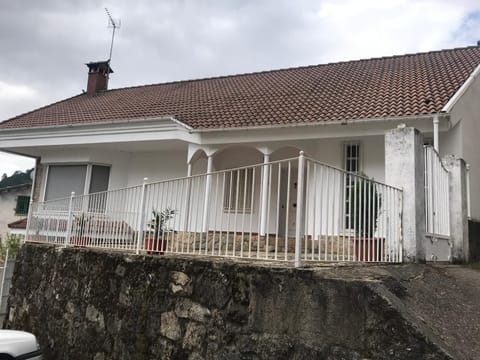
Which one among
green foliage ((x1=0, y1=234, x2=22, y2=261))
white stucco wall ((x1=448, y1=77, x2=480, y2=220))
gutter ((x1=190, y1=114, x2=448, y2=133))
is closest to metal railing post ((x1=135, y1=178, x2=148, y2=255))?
gutter ((x1=190, y1=114, x2=448, y2=133))

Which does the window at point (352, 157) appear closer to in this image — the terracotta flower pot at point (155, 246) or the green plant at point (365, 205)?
the green plant at point (365, 205)

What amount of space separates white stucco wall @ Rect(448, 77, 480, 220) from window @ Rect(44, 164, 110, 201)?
10369 mm

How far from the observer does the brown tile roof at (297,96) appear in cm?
978

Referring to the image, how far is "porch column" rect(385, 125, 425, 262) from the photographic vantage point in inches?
204

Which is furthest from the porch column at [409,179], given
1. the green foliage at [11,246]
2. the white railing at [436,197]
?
the green foliage at [11,246]

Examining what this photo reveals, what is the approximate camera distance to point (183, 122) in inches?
433

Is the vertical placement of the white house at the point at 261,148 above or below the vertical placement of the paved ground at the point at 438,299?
above

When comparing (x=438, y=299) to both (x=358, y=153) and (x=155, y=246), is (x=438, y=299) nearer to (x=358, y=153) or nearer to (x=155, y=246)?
(x=155, y=246)

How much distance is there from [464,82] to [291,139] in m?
4.24

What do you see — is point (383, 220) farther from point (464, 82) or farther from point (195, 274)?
point (464, 82)

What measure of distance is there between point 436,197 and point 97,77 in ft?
54.8

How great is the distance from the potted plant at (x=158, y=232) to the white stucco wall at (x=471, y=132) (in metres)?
6.49

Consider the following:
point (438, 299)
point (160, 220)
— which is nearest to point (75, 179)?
point (160, 220)

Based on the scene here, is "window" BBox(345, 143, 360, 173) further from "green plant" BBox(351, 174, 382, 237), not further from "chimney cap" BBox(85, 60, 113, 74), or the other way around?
"chimney cap" BBox(85, 60, 113, 74)
